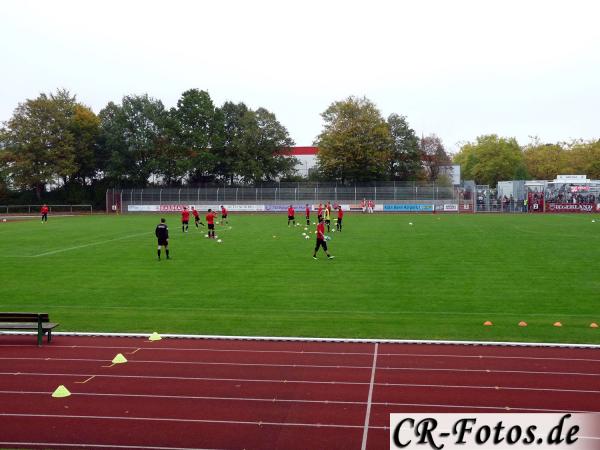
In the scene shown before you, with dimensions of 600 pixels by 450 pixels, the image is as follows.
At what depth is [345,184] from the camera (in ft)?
227

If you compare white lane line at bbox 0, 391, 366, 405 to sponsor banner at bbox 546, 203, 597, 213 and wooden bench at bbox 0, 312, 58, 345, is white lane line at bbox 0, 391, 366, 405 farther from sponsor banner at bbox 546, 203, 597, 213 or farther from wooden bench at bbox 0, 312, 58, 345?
sponsor banner at bbox 546, 203, 597, 213

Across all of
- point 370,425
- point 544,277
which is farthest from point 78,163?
point 370,425

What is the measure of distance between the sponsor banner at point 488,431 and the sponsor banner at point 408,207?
58.9m

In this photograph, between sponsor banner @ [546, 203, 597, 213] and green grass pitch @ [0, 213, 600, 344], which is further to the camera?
sponsor banner @ [546, 203, 597, 213]

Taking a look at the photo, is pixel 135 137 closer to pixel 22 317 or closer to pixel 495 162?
pixel 495 162

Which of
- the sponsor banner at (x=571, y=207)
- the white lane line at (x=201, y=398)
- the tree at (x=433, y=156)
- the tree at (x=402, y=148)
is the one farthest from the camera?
the tree at (x=433, y=156)

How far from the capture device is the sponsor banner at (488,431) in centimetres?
464

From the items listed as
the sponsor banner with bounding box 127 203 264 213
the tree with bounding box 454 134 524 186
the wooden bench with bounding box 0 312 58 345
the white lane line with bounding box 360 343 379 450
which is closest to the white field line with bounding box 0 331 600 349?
the wooden bench with bounding box 0 312 58 345

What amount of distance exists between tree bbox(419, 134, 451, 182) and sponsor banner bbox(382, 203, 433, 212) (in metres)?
20.7

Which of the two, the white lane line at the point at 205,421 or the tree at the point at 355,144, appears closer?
the white lane line at the point at 205,421

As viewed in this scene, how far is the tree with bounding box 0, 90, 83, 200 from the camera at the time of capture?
64.8 meters

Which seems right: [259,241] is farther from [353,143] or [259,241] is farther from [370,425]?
[353,143]

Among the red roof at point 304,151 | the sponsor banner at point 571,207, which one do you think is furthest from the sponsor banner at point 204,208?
the sponsor banner at point 571,207

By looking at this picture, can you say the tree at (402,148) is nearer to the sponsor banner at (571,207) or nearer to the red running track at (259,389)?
the sponsor banner at (571,207)
